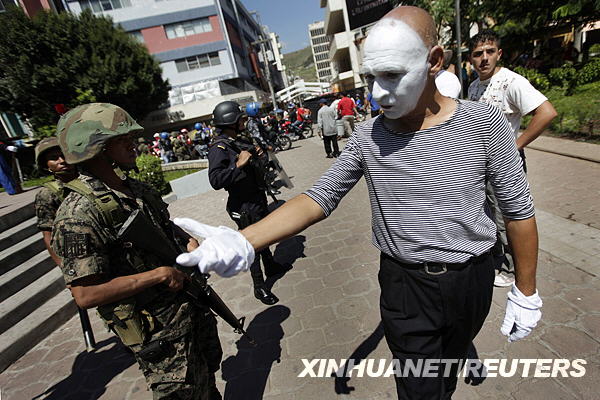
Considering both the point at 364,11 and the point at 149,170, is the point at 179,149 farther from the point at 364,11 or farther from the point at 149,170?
the point at 364,11

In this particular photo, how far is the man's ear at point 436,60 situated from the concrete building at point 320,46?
445ft

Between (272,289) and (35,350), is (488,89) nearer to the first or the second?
(272,289)

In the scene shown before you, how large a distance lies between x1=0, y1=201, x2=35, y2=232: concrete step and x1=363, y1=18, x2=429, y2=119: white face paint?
751 cm

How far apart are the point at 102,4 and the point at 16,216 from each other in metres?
33.4

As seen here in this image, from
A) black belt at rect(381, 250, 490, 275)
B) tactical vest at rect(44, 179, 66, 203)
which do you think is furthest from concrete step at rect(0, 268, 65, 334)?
black belt at rect(381, 250, 490, 275)

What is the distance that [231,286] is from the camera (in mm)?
4262

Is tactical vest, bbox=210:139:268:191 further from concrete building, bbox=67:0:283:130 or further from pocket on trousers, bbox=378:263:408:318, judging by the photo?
concrete building, bbox=67:0:283:130

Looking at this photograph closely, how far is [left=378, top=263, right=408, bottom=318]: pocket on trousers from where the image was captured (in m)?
1.55

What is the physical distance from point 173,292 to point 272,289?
224cm

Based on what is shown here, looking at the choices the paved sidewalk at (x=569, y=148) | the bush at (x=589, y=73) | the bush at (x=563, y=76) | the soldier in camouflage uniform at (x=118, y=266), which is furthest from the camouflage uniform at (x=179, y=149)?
the bush at (x=589, y=73)

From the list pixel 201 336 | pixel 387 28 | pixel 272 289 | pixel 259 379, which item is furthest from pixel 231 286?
pixel 387 28

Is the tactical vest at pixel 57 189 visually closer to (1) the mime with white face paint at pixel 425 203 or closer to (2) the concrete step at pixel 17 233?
(1) the mime with white face paint at pixel 425 203

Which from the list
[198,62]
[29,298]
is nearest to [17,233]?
[29,298]

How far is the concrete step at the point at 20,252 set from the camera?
5031 mm
